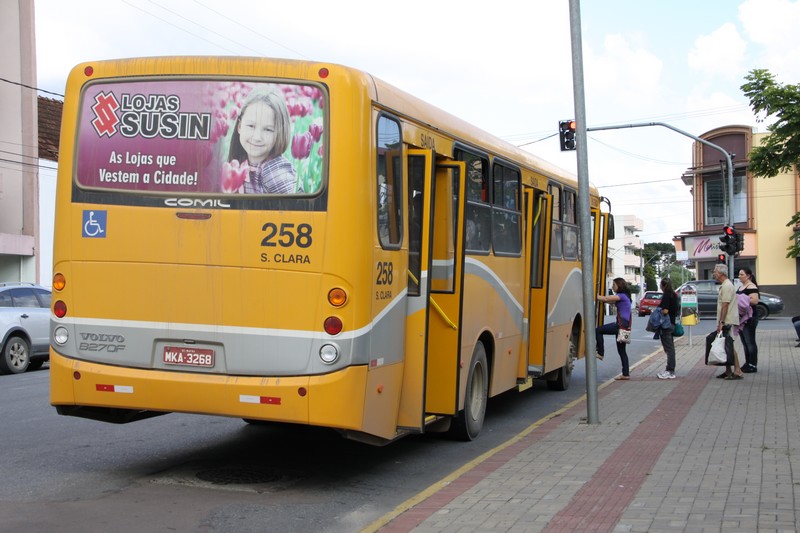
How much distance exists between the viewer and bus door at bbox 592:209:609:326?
1625cm

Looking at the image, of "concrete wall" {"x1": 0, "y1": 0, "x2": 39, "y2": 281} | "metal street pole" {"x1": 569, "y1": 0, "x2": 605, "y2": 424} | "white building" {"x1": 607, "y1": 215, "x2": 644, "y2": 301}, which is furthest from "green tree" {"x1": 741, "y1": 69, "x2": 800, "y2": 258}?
"white building" {"x1": 607, "y1": 215, "x2": 644, "y2": 301}

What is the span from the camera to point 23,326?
17.3m

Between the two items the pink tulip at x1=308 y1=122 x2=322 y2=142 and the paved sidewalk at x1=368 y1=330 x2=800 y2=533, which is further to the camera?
the pink tulip at x1=308 y1=122 x2=322 y2=142

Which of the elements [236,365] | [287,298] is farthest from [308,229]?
[236,365]

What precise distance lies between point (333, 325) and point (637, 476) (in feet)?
9.57

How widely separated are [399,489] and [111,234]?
3.16m

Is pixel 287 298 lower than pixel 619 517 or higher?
higher

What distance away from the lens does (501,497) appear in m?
6.95

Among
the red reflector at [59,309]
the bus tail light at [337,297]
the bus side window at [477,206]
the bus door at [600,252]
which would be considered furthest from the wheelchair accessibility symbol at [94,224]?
the bus door at [600,252]

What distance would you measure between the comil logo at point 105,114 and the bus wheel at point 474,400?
4.24m

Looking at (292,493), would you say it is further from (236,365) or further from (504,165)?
(504,165)

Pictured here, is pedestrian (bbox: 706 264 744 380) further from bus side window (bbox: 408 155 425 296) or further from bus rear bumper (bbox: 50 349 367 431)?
bus rear bumper (bbox: 50 349 367 431)

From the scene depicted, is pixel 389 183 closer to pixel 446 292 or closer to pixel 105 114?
pixel 446 292

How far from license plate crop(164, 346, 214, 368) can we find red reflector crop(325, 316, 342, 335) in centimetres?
95
